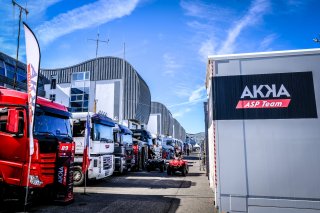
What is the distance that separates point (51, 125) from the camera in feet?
24.0

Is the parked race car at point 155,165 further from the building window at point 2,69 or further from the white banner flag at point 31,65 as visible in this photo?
the building window at point 2,69

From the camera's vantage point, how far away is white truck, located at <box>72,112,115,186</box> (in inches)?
416

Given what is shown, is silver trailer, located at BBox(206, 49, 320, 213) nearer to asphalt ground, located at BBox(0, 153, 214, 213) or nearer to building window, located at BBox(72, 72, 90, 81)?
asphalt ground, located at BBox(0, 153, 214, 213)

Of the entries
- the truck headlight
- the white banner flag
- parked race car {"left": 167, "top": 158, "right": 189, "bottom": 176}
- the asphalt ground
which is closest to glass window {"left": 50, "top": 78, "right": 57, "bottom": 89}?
parked race car {"left": 167, "top": 158, "right": 189, "bottom": 176}

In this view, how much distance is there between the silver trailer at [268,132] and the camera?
15.0 feet

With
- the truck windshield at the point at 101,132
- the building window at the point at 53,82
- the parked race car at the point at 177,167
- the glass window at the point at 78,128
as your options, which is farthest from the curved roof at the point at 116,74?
the glass window at the point at 78,128

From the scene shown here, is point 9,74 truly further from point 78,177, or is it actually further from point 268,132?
point 268,132

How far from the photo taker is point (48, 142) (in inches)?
266

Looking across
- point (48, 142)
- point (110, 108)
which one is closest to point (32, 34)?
point (48, 142)

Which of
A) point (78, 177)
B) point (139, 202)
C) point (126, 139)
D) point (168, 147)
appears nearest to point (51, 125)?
point (139, 202)

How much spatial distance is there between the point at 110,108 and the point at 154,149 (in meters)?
23.4

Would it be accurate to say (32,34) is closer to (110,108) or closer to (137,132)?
(137,132)

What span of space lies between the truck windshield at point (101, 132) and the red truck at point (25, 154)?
3827 millimetres

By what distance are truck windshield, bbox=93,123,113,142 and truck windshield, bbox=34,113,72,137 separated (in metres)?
2.89
